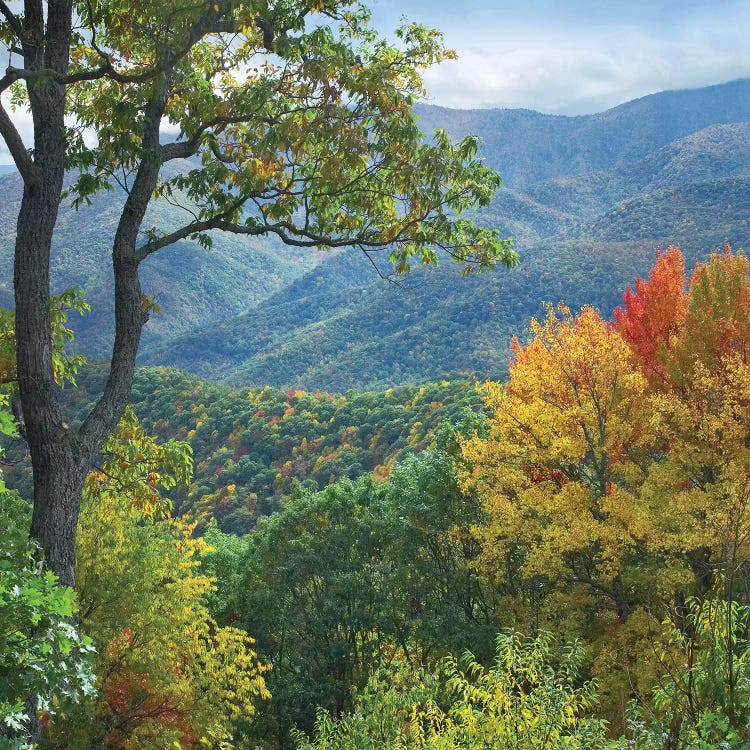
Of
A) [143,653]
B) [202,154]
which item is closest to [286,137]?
[202,154]

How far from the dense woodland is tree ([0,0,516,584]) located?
115 cm

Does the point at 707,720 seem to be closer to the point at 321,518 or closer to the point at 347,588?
the point at 347,588

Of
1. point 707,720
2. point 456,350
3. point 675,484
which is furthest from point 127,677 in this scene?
point 456,350

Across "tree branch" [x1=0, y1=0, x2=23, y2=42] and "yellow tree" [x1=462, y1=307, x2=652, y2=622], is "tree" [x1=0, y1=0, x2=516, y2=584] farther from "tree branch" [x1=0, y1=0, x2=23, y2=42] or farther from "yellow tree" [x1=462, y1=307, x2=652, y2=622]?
"yellow tree" [x1=462, y1=307, x2=652, y2=622]

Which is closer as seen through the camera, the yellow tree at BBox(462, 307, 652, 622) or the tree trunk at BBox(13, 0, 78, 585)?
the tree trunk at BBox(13, 0, 78, 585)

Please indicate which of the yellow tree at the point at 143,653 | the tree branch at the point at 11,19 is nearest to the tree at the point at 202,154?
the tree branch at the point at 11,19

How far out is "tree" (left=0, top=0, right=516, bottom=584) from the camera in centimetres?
636

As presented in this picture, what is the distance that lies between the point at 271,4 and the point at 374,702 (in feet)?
37.2

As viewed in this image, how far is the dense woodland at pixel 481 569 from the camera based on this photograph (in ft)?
33.6

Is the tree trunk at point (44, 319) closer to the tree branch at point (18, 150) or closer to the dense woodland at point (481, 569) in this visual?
the tree branch at point (18, 150)

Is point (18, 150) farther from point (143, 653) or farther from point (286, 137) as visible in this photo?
point (143, 653)

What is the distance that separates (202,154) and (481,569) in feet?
44.7

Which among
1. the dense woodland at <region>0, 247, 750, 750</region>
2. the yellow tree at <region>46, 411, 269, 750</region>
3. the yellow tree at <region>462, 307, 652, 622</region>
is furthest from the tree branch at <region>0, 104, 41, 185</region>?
the yellow tree at <region>462, 307, 652, 622</region>

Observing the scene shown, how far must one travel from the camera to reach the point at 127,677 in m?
16.9
